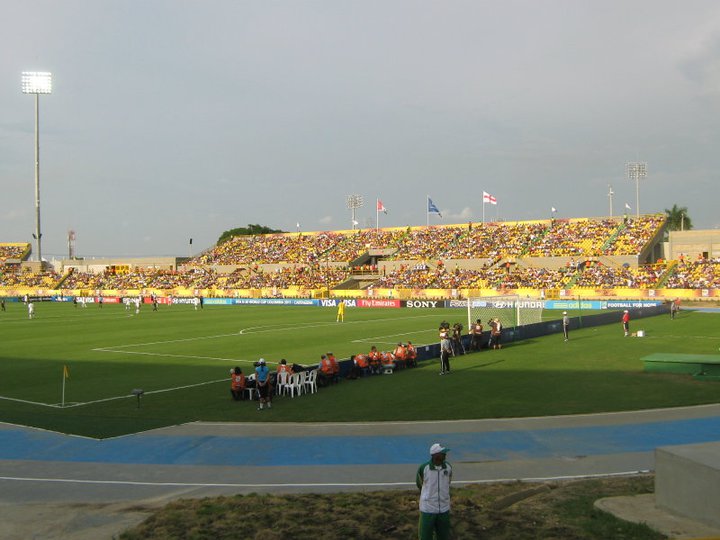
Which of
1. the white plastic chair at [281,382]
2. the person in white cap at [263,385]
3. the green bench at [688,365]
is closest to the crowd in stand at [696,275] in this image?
the green bench at [688,365]

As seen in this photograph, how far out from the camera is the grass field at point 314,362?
17844mm

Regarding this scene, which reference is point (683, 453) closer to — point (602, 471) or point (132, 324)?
point (602, 471)

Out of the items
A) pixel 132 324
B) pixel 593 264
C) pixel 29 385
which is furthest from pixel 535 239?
pixel 29 385

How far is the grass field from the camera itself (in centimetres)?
1784

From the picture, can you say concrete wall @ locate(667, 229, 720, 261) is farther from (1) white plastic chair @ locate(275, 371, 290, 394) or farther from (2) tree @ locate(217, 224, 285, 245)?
(2) tree @ locate(217, 224, 285, 245)

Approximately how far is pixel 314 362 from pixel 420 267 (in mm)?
58007

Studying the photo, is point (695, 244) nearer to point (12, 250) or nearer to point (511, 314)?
point (511, 314)

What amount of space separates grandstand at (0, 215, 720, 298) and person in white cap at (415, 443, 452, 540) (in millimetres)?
59808

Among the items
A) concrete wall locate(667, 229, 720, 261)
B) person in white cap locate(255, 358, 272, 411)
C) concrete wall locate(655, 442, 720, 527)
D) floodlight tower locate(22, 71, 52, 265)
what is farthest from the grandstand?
concrete wall locate(655, 442, 720, 527)

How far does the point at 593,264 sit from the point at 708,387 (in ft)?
181

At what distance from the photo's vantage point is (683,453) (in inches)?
363

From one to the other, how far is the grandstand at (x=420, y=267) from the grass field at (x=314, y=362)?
80.3 ft

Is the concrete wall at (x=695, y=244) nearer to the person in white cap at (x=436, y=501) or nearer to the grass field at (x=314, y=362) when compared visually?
the grass field at (x=314, y=362)

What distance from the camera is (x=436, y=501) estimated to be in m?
7.74
